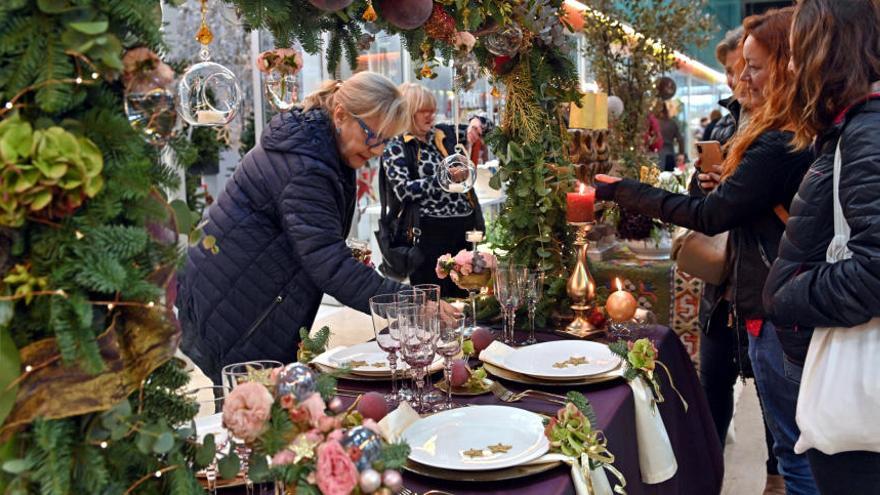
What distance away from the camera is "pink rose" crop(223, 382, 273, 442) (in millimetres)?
979

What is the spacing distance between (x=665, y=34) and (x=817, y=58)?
3333 millimetres

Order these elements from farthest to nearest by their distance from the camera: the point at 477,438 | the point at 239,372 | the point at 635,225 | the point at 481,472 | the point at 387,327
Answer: the point at 635,225, the point at 387,327, the point at 477,438, the point at 481,472, the point at 239,372

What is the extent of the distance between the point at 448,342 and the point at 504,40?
1.02 meters

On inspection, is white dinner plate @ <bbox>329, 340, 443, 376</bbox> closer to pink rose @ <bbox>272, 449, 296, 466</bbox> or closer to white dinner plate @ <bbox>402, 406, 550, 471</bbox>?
white dinner plate @ <bbox>402, 406, 550, 471</bbox>

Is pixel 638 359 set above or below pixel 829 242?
below

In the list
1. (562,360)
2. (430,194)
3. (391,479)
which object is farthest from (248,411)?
(430,194)

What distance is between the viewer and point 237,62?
617 centimetres

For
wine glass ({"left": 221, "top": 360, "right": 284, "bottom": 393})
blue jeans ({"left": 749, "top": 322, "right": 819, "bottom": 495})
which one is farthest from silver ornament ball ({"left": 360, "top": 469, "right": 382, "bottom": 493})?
blue jeans ({"left": 749, "top": 322, "right": 819, "bottom": 495})

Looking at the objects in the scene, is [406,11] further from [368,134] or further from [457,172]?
[457,172]

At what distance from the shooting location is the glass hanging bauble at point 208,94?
2045mm

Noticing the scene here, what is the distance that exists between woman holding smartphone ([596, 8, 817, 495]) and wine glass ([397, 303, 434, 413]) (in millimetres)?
1022

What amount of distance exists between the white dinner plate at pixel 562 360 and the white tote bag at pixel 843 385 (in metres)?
0.46

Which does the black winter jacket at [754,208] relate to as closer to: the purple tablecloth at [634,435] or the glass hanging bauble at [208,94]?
the purple tablecloth at [634,435]

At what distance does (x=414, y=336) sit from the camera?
157 centimetres
